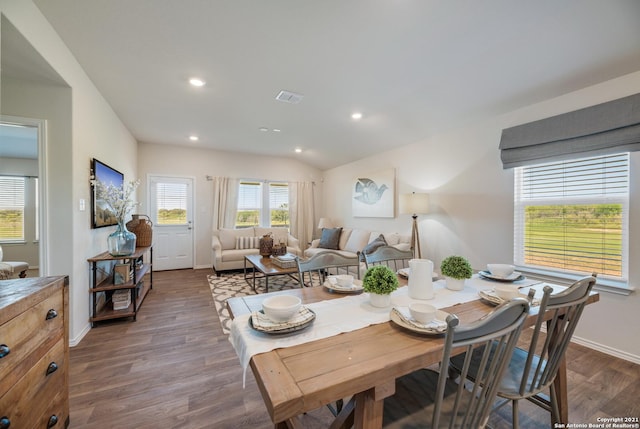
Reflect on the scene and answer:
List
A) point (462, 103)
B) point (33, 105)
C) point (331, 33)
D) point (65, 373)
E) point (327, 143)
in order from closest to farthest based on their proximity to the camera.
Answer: point (65, 373), point (331, 33), point (33, 105), point (462, 103), point (327, 143)

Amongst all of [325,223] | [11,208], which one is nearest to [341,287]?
[325,223]

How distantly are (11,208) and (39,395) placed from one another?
3.87 meters

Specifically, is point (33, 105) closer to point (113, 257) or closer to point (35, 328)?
point (113, 257)

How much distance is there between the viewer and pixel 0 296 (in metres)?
0.97

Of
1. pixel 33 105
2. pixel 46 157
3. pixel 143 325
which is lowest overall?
pixel 143 325

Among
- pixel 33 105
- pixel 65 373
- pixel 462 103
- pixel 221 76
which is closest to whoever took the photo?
pixel 65 373

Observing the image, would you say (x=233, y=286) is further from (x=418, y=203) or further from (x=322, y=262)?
(x=418, y=203)

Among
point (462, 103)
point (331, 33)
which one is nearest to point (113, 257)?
point (331, 33)

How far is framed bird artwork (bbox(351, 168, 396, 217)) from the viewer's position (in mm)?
4473

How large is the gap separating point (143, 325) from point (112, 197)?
1447mm

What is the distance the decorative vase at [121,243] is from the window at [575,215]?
4245 millimetres

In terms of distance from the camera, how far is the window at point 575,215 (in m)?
2.16

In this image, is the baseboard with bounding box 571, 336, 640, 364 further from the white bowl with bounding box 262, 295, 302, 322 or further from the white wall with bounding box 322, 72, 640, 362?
the white bowl with bounding box 262, 295, 302, 322

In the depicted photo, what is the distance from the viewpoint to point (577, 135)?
7.42ft
